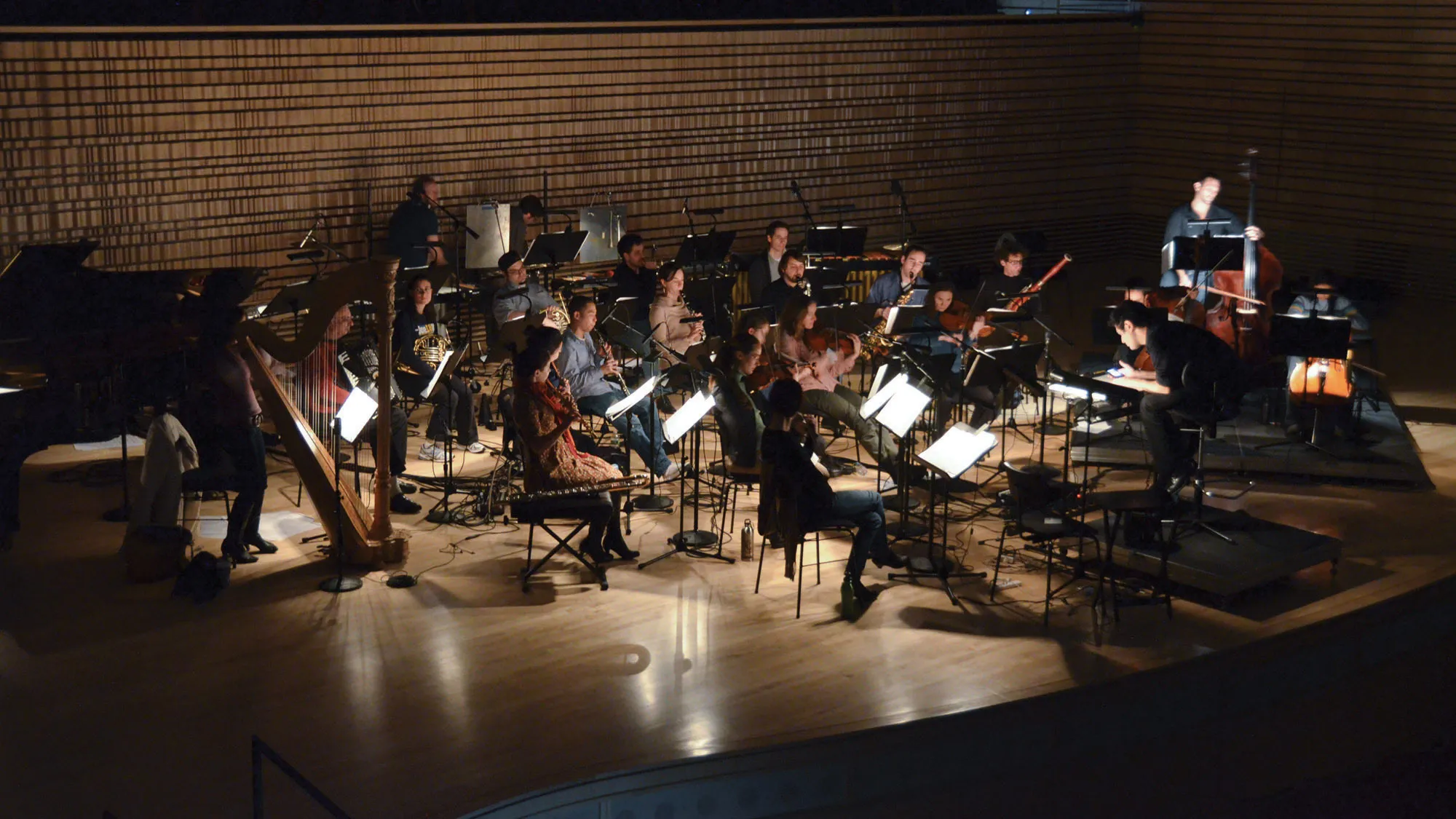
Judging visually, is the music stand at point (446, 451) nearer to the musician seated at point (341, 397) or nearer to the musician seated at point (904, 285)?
the musician seated at point (341, 397)

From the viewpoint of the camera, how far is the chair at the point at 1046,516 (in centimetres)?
750

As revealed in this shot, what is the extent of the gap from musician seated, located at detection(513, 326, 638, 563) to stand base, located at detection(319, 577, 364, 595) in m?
1.04

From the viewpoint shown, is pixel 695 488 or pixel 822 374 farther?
pixel 822 374

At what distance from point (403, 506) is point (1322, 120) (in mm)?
10946

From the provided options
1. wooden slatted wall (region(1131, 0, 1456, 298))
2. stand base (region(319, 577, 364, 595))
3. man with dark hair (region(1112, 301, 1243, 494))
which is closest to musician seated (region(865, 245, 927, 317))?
man with dark hair (region(1112, 301, 1243, 494))

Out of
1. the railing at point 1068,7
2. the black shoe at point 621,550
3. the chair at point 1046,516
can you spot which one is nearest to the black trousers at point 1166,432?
the chair at point 1046,516

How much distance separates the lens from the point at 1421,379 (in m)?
12.3

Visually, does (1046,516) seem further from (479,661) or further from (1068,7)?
(1068,7)

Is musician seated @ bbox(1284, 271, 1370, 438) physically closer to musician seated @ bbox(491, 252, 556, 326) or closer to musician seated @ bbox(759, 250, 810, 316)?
musician seated @ bbox(759, 250, 810, 316)

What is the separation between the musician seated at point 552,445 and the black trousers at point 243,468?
4.82 ft

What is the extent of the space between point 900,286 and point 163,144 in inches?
215

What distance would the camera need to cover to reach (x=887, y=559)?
313 inches

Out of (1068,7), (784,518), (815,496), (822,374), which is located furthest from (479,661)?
(1068,7)

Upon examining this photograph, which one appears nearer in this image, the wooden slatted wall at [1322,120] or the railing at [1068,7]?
the wooden slatted wall at [1322,120]
